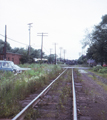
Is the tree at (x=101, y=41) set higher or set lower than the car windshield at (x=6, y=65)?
higher

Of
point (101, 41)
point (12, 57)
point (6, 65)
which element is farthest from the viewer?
point (12, 57)

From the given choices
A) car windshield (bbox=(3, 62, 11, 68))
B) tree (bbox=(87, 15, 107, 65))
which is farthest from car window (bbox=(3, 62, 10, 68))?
tree (bbox=(87, 15, 107, 65))

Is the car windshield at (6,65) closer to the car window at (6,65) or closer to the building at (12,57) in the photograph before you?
the car window at (6,65)

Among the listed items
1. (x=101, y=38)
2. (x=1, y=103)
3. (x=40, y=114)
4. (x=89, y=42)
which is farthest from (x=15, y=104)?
(x=89, y=42)

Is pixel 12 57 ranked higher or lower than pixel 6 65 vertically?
higher

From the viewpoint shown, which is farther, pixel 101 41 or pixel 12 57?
pixel 12 57

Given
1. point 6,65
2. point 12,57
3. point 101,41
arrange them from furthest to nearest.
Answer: point 12,57 → point 101,41 → point 6,65

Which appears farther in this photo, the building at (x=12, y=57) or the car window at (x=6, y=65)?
the building at (x=12, y=57)

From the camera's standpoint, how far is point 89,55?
168 feet

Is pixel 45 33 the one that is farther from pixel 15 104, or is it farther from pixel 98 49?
pixel 15 104

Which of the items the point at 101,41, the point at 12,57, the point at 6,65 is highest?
the point at 101,41

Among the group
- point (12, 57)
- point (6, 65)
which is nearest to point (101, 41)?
point (6, 65)

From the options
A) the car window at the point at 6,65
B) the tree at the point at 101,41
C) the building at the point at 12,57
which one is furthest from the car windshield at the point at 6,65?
the building at the point at 12,57

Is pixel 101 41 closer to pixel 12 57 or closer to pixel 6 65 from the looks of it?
pixel 6 65
